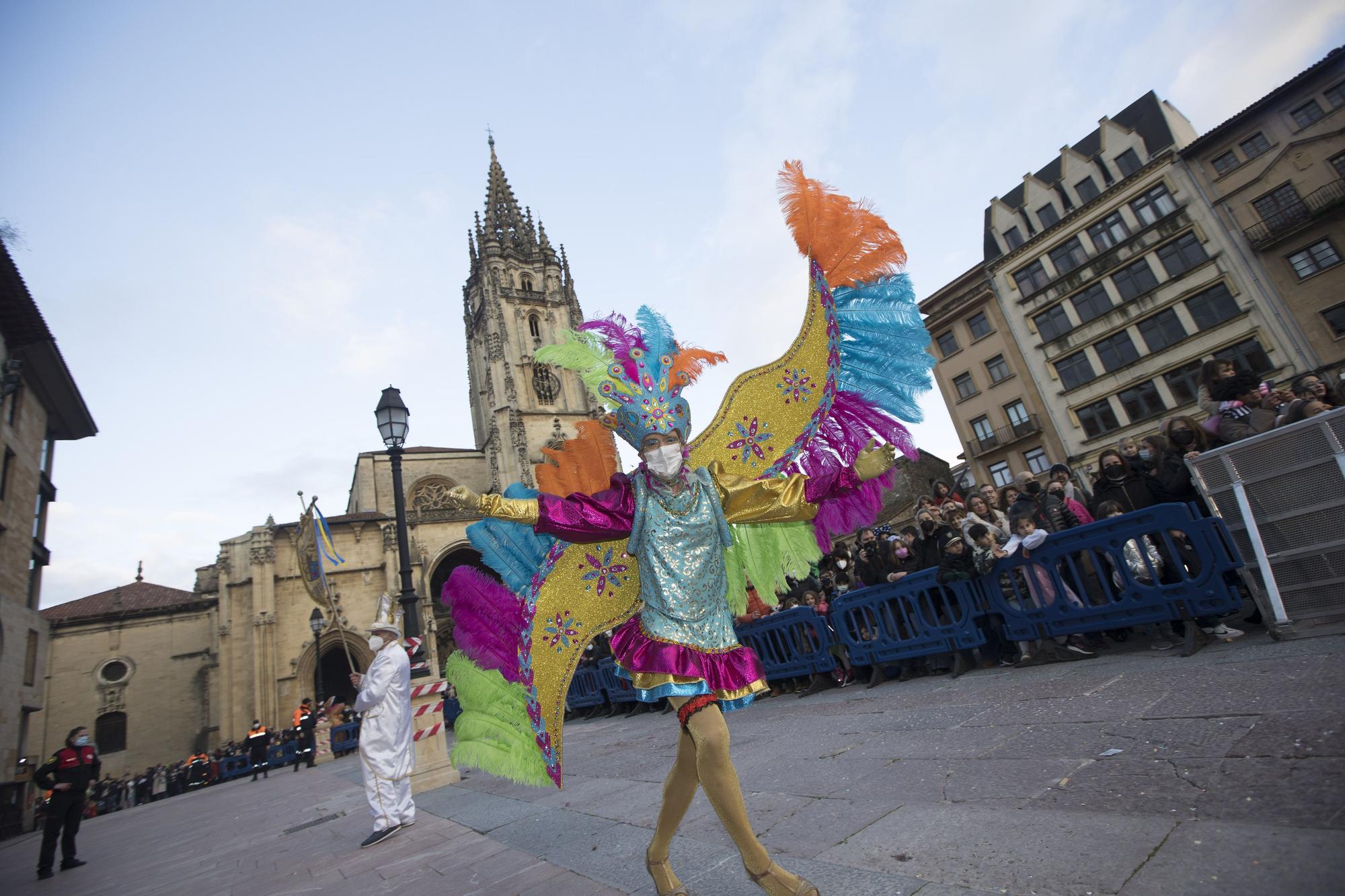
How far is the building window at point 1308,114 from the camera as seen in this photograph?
2070 cm

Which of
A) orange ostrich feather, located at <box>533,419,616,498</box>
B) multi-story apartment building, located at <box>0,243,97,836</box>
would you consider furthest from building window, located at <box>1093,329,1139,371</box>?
multi-story apartment building, located at <box>0,243,97,836</box>

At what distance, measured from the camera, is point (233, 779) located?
20297 millimetres

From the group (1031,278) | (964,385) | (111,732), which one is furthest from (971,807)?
(111,732)

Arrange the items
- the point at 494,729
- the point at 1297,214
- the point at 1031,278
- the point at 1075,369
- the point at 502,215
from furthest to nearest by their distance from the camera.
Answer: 1. the point at 502,215
2. the point at 1031,278
3. the point at 1075,369
4. the point at 1297,214
5. the point at 494,729

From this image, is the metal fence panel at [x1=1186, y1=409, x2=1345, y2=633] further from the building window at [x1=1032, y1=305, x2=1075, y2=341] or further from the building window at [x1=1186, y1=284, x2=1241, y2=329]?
the building window at [x1=1032, y1=305, x2=1075, y2=341]

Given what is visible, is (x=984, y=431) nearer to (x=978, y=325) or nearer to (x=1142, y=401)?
(x=978, y=325)

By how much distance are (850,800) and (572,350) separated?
2717mm

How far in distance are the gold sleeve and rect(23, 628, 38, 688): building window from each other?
2302 centimetres

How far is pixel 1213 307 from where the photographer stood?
2294cm

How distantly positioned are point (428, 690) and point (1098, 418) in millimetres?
27531

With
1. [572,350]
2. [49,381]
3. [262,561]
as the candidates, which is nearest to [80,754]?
[572,350]

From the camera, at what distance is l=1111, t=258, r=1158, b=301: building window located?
2448cm

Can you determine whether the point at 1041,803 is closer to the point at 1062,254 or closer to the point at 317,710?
the point at 317,710

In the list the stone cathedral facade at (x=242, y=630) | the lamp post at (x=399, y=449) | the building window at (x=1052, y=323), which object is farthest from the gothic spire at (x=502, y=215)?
the lamp post at (x=399, y=449)
